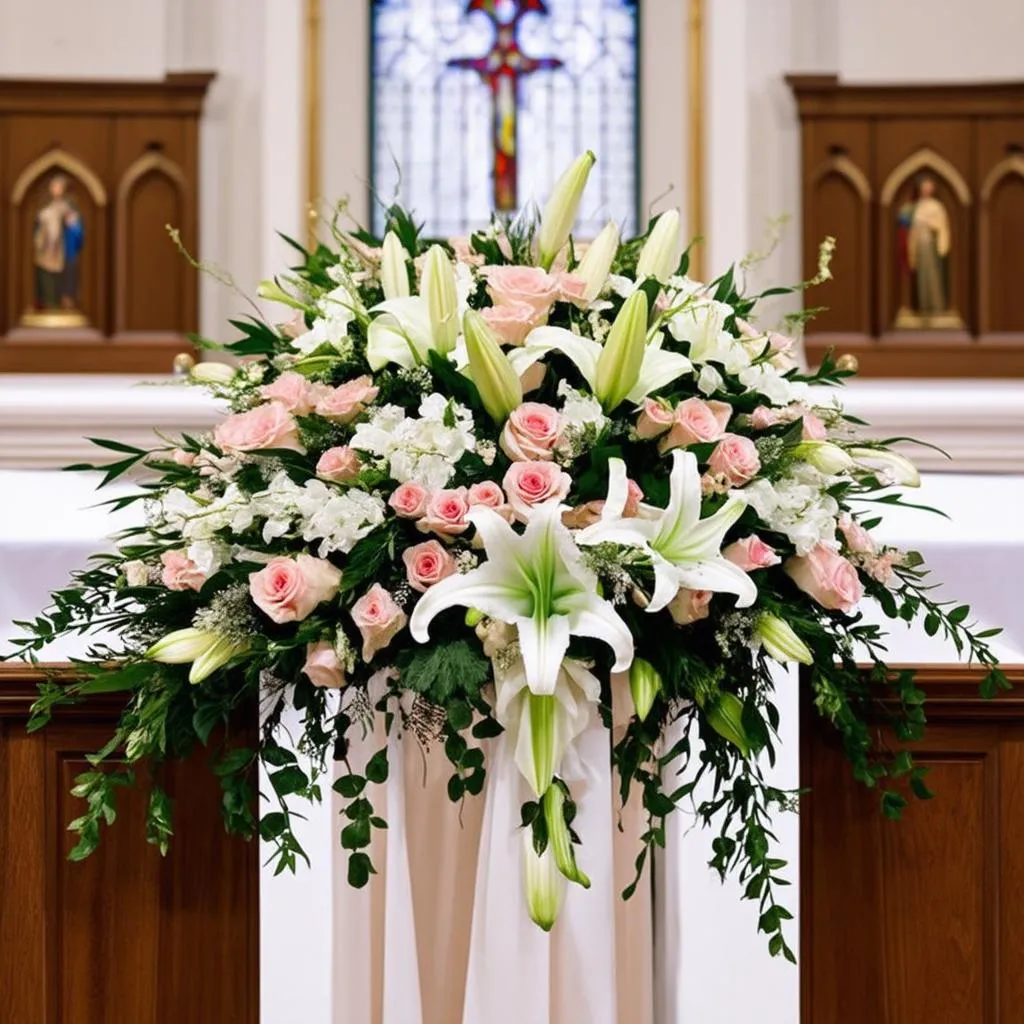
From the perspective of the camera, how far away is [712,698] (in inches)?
57.4

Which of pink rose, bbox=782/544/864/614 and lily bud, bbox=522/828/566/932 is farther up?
pink rose, bbox=782/544/864/614

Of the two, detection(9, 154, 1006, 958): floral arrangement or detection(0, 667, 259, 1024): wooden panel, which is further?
detection(0, 667, 259, 1024): wooden panel

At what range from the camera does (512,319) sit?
1.50m

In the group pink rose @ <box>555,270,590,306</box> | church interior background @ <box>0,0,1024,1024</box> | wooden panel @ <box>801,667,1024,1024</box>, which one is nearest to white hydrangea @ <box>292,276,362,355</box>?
pink rose @ <box>555,270,590,306</box>

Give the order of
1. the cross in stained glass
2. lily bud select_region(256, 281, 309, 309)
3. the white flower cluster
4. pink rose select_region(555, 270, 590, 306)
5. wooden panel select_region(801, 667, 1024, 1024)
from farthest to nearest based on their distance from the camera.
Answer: the cross in stained glass < wooden panel select_region(801, 667, 1024, 1024) < lily bud select_region(256, 281, 309, 309) < pink rose select_region(555, 270, 590, 306) < the white flower cluster

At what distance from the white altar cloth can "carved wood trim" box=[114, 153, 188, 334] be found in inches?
211

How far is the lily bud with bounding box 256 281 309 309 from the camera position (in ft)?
5.55

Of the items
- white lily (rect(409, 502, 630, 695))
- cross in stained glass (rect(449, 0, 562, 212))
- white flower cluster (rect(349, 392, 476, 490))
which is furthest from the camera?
cross in stained glass (rect(449, 0, 562, 212))

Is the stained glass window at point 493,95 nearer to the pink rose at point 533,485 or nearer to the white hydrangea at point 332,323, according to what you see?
the white hydrangea at point 332,323

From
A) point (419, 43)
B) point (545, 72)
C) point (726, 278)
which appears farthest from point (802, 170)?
point (726, 278)

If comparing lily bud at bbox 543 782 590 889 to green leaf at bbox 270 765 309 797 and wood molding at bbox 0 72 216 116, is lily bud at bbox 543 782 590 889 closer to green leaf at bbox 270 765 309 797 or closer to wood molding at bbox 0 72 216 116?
green leaf at bbox 270 765 309 797

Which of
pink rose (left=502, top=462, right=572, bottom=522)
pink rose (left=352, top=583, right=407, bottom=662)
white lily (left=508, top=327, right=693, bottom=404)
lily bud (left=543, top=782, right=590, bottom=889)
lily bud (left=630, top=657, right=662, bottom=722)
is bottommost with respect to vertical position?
lily bud (left=543, top=782, right=590, bottom=889)

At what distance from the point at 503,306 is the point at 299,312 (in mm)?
379

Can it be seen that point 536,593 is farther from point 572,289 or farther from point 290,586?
point 572,289
